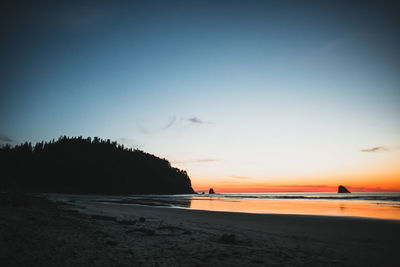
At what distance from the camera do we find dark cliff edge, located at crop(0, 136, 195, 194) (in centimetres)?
12212

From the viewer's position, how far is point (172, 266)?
5.95 metres

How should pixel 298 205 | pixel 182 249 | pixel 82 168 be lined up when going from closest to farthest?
pixel 182 249
pixel 298 205
pixel 82 168

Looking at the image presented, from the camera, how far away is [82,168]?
139500 millimetres

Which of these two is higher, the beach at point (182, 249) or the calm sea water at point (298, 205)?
the beach at point (182, 249)

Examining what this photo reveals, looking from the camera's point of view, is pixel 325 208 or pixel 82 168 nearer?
pixel 325 208

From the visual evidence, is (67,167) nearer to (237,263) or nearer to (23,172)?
(23,172)

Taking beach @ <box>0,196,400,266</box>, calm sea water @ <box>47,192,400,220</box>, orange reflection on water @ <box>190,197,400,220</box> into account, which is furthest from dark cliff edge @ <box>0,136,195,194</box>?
beach @ <box>0,196,400,266</box>

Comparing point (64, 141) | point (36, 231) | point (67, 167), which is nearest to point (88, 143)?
point (64, 141)

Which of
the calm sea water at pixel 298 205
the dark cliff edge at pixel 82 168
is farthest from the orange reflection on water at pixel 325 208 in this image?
the dark cliff edge at pixel 82 168

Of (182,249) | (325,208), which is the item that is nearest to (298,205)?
(325,208)

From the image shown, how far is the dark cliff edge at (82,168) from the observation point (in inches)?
4808

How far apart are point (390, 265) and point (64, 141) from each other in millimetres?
175994

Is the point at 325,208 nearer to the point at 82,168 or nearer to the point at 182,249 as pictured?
the point at 182,249

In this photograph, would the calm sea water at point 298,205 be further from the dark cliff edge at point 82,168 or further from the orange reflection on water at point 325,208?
the dark cliff edge at point 82,168
